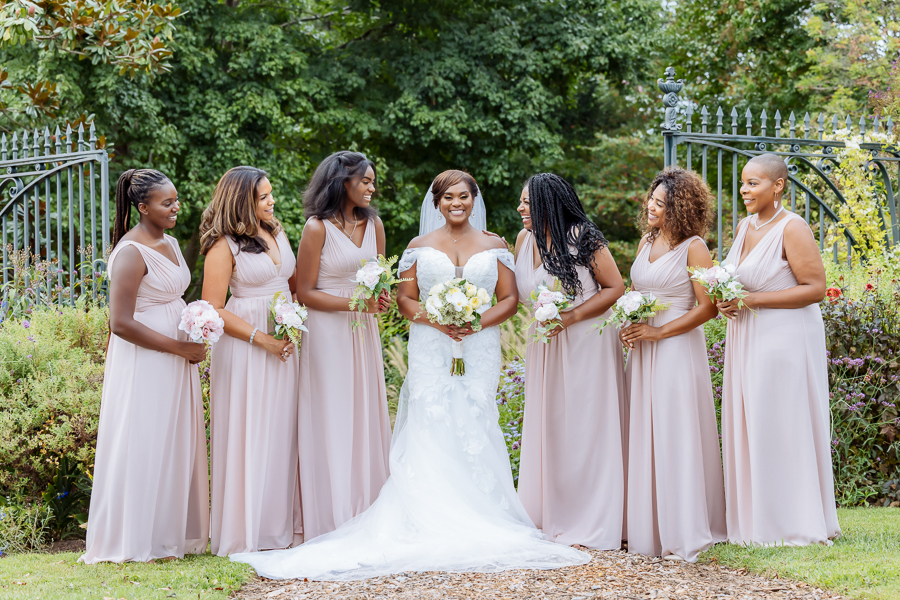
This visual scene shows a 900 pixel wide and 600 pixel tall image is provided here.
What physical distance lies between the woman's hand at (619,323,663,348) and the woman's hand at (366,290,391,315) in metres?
1.58

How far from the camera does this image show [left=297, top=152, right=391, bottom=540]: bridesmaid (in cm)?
546

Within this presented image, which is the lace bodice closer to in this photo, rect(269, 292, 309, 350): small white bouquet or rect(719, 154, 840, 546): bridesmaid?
rect(269, 292, 309, 350): small white bouquet

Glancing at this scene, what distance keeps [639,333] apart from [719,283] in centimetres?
61

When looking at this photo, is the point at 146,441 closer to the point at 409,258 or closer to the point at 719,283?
the point at 409,258

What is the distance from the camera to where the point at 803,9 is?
1794 cm

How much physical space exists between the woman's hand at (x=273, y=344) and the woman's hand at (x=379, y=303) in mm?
620

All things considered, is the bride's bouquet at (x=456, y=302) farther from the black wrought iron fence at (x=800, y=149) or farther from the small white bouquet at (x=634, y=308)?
the black wrought iron fence at (x=800, y=149)

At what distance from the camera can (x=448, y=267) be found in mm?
5277

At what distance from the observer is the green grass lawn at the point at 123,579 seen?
4.32m

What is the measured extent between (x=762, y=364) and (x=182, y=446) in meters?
3.72

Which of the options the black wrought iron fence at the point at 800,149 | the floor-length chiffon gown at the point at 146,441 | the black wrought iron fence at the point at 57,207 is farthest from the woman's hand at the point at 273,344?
the black wrought iron fence at the point at 800,149

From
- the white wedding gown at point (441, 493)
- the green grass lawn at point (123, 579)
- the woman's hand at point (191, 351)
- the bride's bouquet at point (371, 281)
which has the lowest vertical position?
the green grass lawn at point (123, 579)

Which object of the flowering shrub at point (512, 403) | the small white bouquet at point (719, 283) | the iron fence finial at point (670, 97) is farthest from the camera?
the iron fence finial at point (670, 97)

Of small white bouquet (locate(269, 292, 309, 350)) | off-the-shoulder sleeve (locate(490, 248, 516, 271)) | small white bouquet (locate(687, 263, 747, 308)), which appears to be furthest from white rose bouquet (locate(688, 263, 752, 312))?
small white bouquet (locate(269, 292, 309, 350))
